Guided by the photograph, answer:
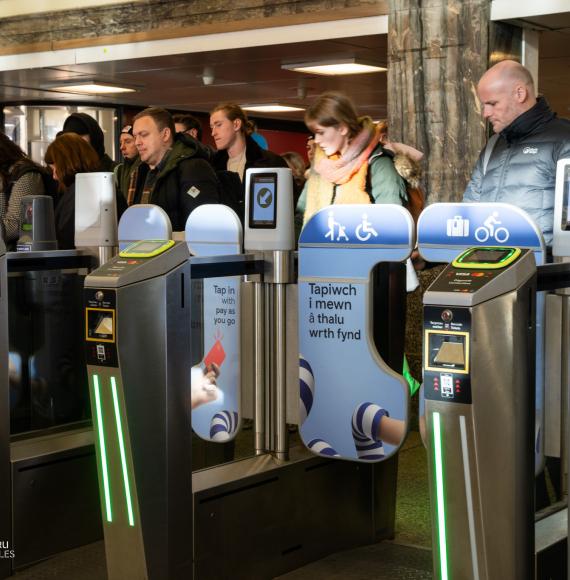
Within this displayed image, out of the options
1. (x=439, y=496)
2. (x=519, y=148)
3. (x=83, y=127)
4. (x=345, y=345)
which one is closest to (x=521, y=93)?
(x=519, y=148)

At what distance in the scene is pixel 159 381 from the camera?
9.74 feet

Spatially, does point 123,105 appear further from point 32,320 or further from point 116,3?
point 32,320

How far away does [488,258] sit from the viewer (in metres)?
2.60

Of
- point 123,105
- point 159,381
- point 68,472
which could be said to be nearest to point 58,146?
point 68,472

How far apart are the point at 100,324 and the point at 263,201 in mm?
774

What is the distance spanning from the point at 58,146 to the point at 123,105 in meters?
7.27

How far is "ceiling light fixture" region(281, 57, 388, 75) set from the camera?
7675mm

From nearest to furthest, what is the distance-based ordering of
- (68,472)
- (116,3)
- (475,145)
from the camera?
(68,472) < (475,145) < (116,3)

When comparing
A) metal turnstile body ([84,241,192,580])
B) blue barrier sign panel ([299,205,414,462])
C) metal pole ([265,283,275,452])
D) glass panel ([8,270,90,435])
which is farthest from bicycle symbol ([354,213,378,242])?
glass panel ([8,270,90,435])

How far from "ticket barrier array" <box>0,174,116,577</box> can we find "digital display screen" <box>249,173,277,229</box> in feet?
2.11

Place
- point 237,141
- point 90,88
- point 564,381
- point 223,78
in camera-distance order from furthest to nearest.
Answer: point 90,88
point 223,78
point 237,141
point 564,381

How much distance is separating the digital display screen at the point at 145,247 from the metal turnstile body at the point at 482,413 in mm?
861

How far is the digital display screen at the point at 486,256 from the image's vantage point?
2.58m

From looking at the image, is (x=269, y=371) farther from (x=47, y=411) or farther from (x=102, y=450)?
(x=47, y=411)
